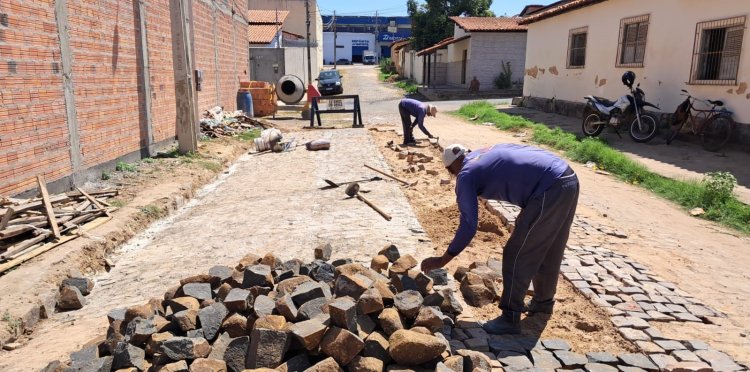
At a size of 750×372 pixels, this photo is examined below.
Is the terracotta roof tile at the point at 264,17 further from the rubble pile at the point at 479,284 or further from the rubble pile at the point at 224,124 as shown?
the rubble pile at the point at 479,284

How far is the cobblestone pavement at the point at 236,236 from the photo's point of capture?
4.09 m

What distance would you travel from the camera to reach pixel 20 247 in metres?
4.80

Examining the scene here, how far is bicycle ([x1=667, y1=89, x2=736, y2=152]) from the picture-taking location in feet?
33.1

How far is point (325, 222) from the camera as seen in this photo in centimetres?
620

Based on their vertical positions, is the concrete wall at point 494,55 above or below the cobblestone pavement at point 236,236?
above

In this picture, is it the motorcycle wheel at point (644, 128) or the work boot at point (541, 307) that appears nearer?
the work boot at point (541, 307)

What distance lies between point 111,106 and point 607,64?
12682 millimetres

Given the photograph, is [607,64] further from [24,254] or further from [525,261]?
[24,254]

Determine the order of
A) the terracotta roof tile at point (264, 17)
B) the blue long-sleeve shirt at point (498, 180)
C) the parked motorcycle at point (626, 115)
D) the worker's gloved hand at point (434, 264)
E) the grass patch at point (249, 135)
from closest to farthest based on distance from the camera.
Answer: the blue long-sleeve shirt at point (498, 180)
the worker's gloved hand at point (434, 264)
the parked motorcycle at point (626, 115)
the grass patch at point (249, 135)
the terracotta roof tile at point (264, 17)

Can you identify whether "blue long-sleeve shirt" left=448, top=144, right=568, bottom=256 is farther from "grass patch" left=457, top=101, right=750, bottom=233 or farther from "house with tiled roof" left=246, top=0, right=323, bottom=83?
"house with tiled roof" left=246, top=0, right=323, bottom=83

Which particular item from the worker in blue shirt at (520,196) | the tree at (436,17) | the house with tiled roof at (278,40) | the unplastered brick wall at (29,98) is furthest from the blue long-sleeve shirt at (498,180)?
the tree at (436,17)

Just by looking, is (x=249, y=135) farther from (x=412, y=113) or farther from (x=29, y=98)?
(x=29, y=98)

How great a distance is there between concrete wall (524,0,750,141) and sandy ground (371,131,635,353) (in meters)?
6.13

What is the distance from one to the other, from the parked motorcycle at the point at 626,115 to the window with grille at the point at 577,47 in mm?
3798
